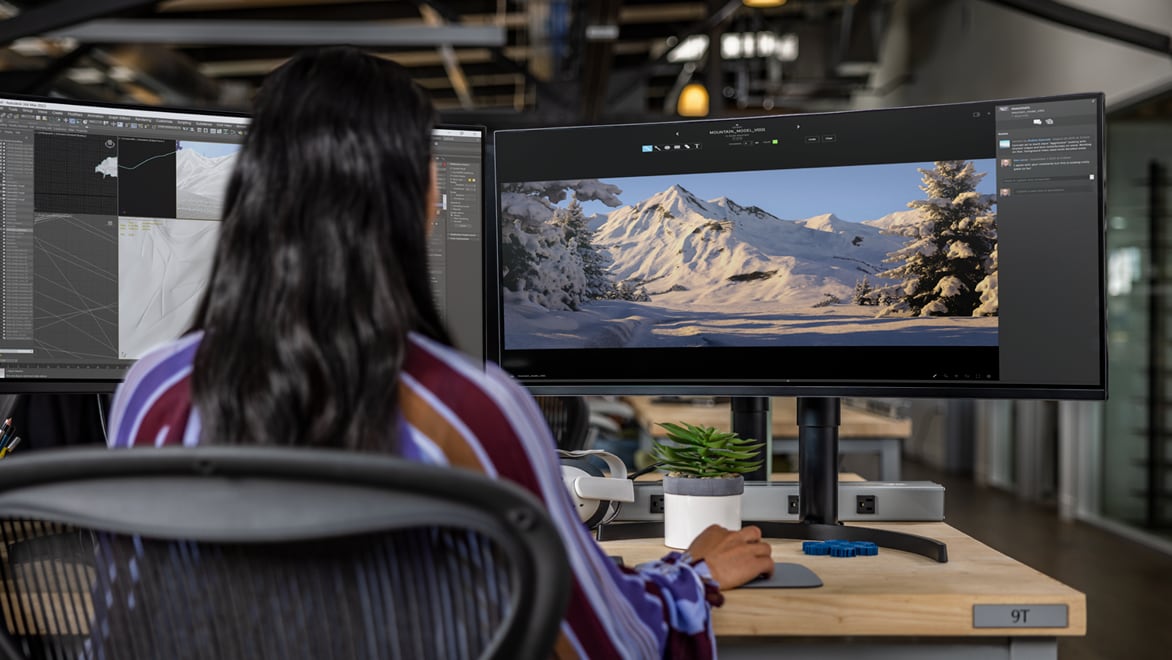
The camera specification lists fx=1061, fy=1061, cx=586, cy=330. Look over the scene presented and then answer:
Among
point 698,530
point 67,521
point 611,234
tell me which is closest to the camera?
point 67,521

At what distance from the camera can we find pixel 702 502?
1360mm

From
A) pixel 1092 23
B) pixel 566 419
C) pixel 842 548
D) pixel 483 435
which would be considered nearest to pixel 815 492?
pixel 842 548

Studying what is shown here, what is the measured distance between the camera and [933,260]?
1.44m

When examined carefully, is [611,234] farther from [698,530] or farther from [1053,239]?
[1053,239]

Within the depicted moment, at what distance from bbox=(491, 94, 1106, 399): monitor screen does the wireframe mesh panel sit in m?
0.88

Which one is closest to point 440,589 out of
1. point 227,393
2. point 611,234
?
point 227,393

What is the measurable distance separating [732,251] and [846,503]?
424 mm

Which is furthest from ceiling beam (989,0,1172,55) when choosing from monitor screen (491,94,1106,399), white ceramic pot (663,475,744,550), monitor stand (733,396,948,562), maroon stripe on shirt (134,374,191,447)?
maroon stripe on shirt (134,374,191,447)

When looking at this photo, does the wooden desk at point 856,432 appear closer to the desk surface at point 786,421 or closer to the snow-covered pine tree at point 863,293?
the desk surface at point 786,421

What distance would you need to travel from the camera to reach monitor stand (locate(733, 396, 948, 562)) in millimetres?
1488

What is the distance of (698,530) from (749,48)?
334 inches

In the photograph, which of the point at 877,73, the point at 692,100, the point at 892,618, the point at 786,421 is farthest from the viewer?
the point at 877,73

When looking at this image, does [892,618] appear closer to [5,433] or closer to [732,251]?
[732,251]

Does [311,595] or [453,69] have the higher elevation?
[453,69]
